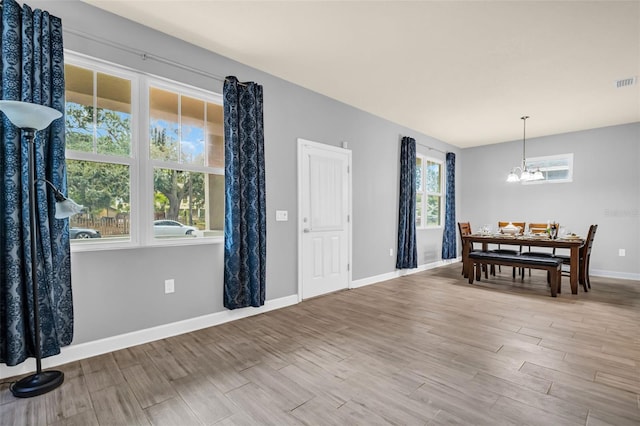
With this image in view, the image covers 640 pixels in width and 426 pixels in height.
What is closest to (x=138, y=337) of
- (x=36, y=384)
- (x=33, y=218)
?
(x=36, y=384)

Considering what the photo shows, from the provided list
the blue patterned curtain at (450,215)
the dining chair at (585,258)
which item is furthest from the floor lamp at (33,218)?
the blue patterned curtain at (450,215)

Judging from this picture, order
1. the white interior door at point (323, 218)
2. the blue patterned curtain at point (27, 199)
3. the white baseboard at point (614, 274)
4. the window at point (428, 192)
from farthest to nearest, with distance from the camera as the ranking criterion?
the window at point (428, 192)
the white baseboard at point (614, 274)
the white interior door at point (323, 218)
the blue patterned curtain at point (27, 199)

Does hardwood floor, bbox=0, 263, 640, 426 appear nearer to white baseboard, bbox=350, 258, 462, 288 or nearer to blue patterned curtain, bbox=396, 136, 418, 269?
white baseboard, bbox=350, 258, 462, 288

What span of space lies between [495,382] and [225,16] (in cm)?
335

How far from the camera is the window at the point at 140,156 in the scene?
2438 mm

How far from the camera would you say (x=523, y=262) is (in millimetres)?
4391

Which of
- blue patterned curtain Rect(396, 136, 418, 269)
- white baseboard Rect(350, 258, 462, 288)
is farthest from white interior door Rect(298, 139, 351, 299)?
blue patterned curtain Rect(396, 136, 418, 269)

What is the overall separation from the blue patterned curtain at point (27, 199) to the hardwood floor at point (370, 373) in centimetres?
37

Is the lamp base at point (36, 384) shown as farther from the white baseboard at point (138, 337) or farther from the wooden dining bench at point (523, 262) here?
the wooden dining bench at point (523, 262)

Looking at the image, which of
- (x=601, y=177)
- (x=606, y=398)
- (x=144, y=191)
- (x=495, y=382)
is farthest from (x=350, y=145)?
(x=601, y=177)

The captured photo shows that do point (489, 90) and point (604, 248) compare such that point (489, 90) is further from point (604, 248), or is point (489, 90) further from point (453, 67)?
point (604, 248)

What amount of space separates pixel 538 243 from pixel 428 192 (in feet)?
7.52

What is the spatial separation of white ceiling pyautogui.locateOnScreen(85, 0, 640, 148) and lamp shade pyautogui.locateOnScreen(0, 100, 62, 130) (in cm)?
115

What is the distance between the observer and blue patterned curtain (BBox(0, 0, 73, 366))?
199cm
